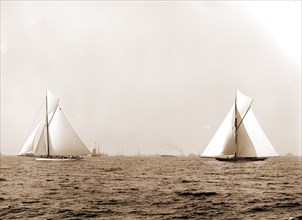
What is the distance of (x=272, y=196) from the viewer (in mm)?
30844

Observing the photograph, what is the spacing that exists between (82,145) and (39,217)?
7680 cm

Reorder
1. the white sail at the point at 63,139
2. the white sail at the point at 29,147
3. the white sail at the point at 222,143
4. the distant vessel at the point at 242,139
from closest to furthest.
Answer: the white sail at the point at 222,143 < the distant vessel at the point at 242,139 < the white sail at the point at 29,147 < the white sail at the point at 63,139

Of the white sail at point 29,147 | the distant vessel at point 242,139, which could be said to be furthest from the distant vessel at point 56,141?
the distant vessel at point 242,139

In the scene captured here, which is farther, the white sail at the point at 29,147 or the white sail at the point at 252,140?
the white sail at the point at 29,147

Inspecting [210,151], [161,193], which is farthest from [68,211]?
[210,151]

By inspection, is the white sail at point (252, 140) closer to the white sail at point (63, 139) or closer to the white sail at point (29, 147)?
the white sail at point (63, 139)

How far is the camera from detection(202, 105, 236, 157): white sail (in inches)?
3428

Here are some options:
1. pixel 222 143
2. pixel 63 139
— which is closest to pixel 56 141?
pixel 63 139

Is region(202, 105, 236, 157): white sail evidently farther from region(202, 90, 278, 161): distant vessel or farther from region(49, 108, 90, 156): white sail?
region(49, 108, 90, 156): white sail

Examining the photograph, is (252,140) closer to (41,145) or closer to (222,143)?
(222,143)

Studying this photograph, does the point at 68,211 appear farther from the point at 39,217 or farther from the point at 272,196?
the point at 272,196

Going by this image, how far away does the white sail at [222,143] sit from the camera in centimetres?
8706

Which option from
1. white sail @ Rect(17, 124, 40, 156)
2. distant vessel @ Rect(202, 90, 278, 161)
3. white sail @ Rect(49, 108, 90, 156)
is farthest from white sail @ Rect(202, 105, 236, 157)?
white sail @ Rect(17, 124, 40, 156)

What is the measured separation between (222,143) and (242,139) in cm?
522
